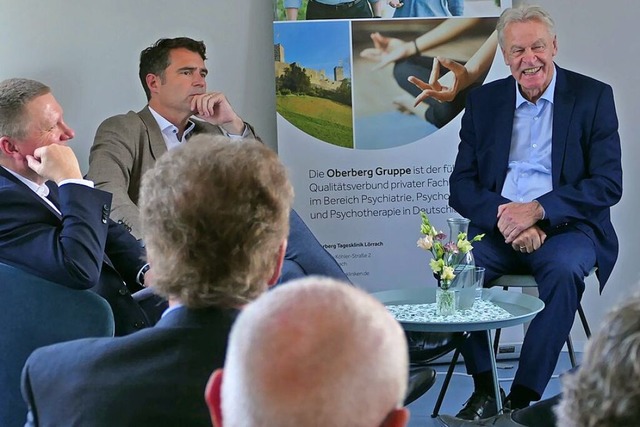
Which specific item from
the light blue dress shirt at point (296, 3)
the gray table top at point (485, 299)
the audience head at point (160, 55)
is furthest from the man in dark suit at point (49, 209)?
the light blue dress shirt at point (296, 3)

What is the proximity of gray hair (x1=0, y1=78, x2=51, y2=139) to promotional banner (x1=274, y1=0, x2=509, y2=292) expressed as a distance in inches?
68.2

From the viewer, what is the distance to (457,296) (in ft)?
10.3

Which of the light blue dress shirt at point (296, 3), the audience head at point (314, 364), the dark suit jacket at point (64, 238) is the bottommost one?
the dark suit jacket at point (64, 238)

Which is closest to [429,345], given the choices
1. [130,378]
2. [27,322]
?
[27,322]

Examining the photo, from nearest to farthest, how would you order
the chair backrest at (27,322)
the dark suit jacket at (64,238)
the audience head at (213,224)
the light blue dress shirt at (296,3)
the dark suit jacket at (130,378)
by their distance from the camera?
the dark suit jacket at (130,378) → the audience head at (213,224) → the chair backrest at (27,322) → the dark suit jacket at (64,238) → the light blue dress shirt at (296,3)

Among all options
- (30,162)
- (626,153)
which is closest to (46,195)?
(30,162)

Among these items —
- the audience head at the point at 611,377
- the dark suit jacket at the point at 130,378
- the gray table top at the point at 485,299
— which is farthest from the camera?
the gray table top at the point at 485,299

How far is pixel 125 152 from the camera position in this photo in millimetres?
3863

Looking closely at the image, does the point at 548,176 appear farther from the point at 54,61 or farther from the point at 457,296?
the point at 54,61

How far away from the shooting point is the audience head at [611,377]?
75 centimetres

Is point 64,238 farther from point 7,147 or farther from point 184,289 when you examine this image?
point 184,289

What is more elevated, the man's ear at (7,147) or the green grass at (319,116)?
the man's ear at (7,147)

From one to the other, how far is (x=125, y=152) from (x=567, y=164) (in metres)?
1.99

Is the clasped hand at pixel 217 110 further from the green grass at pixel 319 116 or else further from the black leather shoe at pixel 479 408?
the black leather shoe at pixel 479 408
